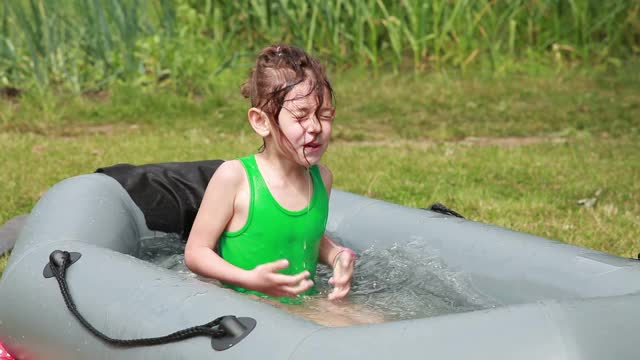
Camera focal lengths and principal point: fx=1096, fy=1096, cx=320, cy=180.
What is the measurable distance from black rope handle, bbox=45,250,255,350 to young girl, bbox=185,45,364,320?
0.38 m

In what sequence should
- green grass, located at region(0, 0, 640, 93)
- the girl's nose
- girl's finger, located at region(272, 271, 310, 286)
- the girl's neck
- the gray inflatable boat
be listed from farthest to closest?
1. green grass, located at region(0, 0, 640, 93)
2. the girl's neck
3. the girl's nose
4. girl's finger, located at region(272, 271, 310, 286)
5. the gray inflatable boat

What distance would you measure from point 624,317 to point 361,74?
6.46 metres

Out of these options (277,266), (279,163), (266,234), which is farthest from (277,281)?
(279,163)

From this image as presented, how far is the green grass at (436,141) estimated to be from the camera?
5.27 metres

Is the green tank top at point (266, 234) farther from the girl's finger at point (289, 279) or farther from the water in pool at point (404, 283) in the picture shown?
the girl's finger at point (289, 279)

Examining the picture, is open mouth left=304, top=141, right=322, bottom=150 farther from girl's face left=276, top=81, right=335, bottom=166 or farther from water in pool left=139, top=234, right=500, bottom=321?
water in pool left=139, top=234, right=500, bottom=321

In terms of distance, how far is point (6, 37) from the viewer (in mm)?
7895

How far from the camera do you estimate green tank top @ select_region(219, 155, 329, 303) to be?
10.6 ft

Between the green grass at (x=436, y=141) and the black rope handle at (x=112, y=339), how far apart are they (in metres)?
1.23

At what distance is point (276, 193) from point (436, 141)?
12.6 feet

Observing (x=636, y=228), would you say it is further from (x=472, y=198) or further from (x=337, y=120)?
(x=337, y=120)

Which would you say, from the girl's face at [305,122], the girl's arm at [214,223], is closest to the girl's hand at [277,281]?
the girl's arm at [214,223]

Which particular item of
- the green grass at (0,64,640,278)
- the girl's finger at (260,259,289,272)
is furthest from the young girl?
the green grass at (0,64,640,278)

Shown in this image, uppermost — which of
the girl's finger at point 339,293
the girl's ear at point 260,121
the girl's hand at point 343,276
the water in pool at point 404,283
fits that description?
the girl's ear at point 260,121
